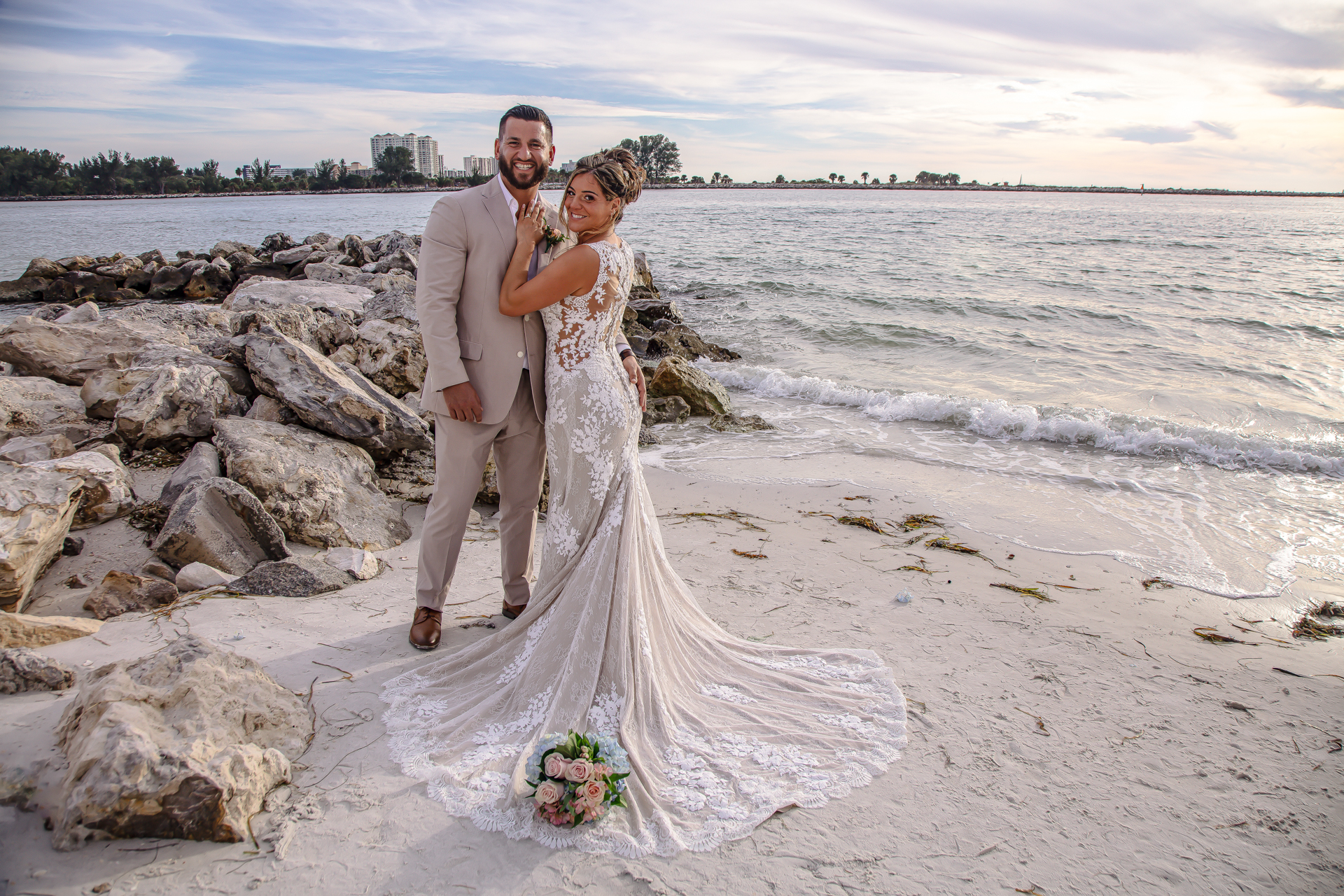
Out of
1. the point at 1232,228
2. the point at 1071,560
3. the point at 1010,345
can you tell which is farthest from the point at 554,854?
the point at 1232,228

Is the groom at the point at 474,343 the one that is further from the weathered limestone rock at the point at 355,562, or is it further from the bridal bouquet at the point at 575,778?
the bridal bouquet at the point at 575,778

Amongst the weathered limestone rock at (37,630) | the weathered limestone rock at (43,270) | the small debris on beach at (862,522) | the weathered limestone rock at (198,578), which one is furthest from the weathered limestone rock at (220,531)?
the weathered limestone rock at (43,270)

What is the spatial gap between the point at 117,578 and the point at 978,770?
452cm

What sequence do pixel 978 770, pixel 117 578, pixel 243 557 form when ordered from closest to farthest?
pixel 978 770 < pixel 117 578 < pixel 243 557

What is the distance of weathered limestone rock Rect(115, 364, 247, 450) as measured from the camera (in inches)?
219

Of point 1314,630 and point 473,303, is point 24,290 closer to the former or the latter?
point 473,303

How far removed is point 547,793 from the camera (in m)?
2.61

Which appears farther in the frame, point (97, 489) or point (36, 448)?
point (36, 448)

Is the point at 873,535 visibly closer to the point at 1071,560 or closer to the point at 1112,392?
the point at 1071,560

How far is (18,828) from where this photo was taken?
2.41m

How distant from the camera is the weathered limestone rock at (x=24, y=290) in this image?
17062 mm

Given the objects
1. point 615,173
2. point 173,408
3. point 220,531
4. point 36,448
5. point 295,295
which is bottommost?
point 220,531

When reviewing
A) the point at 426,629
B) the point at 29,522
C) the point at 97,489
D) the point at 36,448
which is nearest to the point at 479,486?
the point at 426,629

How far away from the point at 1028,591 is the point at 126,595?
18.1ft
